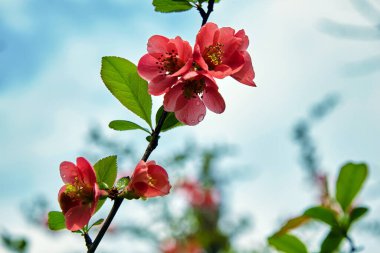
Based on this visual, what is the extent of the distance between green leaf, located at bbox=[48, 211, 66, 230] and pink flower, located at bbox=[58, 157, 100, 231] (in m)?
0.10

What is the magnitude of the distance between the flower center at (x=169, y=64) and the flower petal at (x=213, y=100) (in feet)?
0.27

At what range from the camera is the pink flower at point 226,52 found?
902 mm

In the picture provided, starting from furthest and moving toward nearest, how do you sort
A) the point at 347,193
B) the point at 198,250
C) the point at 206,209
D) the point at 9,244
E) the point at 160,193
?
the point at 206,209, the point at 198,250, the point at 9,244, the point at 347,193, the point at 160,193

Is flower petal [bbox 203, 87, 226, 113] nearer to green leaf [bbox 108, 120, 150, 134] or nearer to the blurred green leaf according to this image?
green leaf [bbox 108, 120, 150, 134]

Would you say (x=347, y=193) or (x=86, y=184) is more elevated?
(x=347, y=193)

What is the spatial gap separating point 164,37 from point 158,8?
14cm

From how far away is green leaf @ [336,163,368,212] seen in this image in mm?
1290

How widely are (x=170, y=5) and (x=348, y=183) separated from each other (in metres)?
0.72

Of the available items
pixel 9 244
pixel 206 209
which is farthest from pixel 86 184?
pixel 206 209

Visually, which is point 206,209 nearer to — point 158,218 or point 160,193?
point 158,218

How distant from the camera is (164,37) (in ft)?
3.12

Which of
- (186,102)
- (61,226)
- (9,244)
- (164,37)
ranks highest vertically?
(164,37)

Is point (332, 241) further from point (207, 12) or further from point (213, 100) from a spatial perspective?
point (207, 12)

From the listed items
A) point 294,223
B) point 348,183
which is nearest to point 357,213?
point 348,183
